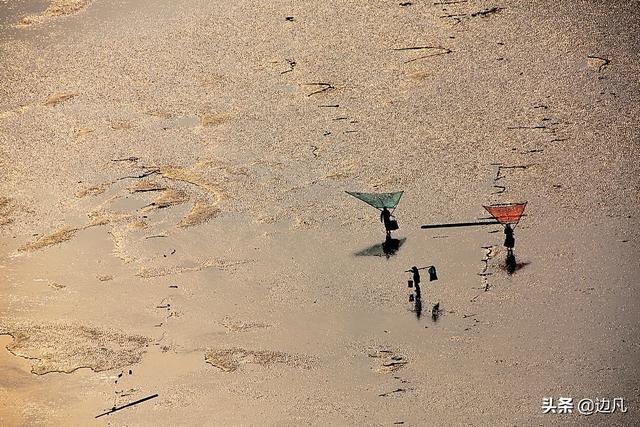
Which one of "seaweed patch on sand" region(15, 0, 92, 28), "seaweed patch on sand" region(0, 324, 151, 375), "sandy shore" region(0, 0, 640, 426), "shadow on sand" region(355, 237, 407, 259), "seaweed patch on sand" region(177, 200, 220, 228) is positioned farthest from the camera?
"seaweed patch on sand" region(15, 0, 92, 28)

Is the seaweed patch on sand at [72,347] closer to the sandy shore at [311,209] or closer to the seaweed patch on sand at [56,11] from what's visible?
the sandy shore at [311,209]

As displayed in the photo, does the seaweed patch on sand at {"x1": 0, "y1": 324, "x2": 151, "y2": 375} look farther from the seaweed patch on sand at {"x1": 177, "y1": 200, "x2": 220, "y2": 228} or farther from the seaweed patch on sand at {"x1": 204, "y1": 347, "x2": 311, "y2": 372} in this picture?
the seaweed patch on sand at {"x1": 177, "y1": 200, "x2": 220, "y2": 228}

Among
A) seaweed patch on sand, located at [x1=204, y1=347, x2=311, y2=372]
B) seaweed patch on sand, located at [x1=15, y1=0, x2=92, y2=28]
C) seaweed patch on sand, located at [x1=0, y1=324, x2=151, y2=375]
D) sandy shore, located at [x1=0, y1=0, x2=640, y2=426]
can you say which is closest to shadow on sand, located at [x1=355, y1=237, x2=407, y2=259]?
sandy shore, located at [x1=0, y1=0, x2=640, y2=426]

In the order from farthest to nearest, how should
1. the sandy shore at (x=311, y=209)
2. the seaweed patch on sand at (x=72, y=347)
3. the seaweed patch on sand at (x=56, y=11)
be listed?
the seaweed patch on sand at (x=56, y=11) → the seaweed patch on sand at (x=72, y=347) → the sandy shore at (x=311, y=209)

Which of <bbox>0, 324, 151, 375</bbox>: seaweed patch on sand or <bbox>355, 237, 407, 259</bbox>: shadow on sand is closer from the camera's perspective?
<bbox>0, 324, 151, 375</bbox>: seaweed patch on sand

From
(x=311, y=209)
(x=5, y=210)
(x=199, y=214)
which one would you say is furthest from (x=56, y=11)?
(x=311, y=209)

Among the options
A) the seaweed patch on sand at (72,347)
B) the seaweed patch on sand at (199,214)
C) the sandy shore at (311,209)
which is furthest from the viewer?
the seaweed patch on sand at (199,214)

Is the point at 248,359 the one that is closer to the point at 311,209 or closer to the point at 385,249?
the point at 385,249

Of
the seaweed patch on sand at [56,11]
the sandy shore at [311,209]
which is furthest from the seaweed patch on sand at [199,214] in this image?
the seaweed patch on sand at [56,11]

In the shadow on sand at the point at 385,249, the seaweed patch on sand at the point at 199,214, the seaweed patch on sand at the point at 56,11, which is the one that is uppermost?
the seaweed patch on sand at the point at 56,11
